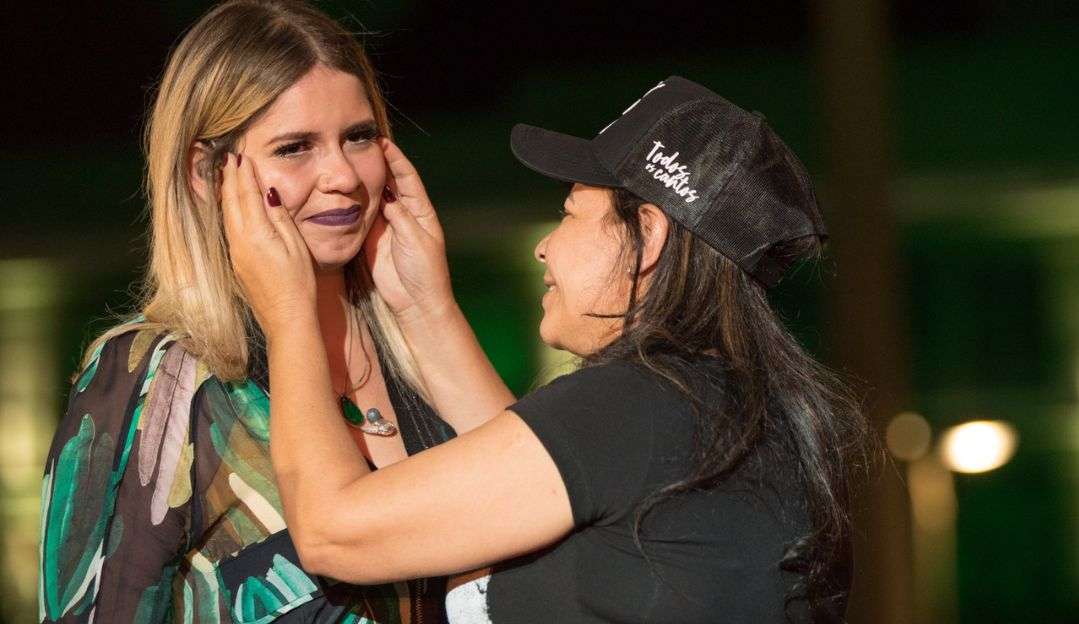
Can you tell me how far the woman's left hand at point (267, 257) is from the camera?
181cm

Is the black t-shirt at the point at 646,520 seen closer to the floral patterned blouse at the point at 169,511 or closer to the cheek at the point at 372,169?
the floral patterned blouse at the point at 169,511

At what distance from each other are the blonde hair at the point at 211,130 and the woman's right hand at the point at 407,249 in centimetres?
22

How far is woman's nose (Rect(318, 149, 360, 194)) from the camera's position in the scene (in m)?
2.03

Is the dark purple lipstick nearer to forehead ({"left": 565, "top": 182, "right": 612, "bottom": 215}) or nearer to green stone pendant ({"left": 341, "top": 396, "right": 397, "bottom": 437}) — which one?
green stone pendant ({"left": 341, "top": 396, "right": 397, "bottom": 437})

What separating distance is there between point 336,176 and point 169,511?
1.92 ft

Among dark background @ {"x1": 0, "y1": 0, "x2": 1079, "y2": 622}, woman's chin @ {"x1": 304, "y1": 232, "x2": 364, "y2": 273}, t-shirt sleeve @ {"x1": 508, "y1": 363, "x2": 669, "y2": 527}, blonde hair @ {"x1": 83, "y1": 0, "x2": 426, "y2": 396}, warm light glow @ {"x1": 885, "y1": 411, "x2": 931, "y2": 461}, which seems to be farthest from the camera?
dark background @ {"x1": 0, "y1": 0, "x2": 1079, "y2": 622}

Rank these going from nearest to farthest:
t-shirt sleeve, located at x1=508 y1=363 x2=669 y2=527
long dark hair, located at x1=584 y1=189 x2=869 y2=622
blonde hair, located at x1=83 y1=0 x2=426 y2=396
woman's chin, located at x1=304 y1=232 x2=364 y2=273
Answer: t-shirt sleeve, located at x1=508 y1=363 x2=669 y2=527 < long dark hair, located at x1=584 y1=189 x2=869 y2=622 < blonde hair, located at x1=83 y1=0 x2=426 y2=396 < woman's chin, located at x1=304 y1=232 x2=364 y2=273

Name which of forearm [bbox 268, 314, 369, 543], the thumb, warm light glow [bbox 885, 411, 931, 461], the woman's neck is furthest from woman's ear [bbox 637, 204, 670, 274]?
warm light glow [bbox 885, 411, 931, 461]

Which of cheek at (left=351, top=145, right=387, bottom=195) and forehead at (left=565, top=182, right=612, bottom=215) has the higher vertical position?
cheek at (left=351, top=145, right=387, bottom=195)

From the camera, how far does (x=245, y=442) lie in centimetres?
188

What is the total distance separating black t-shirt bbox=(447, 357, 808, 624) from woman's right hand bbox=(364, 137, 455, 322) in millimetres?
646

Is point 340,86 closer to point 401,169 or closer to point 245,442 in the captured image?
point 401,169

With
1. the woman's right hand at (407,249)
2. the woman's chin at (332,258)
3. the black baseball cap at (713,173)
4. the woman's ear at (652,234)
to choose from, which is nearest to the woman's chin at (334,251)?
the woman's chin at (332,258)

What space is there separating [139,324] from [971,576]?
354 centimetres
